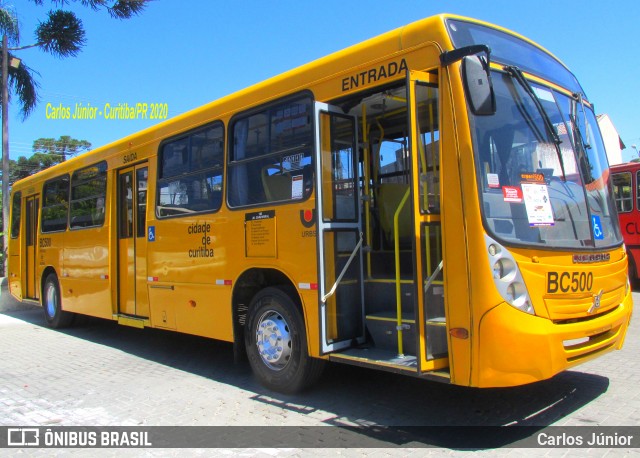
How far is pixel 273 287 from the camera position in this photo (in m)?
5.51

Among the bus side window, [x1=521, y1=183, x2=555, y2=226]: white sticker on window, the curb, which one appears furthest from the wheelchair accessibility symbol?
the curb

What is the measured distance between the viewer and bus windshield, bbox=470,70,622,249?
12.9 ft

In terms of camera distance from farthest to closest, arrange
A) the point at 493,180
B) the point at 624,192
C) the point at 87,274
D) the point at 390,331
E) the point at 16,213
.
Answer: the point at 624,192
the point at 16,213
the point at 87,274
the point at 390,331
the point at 493,180

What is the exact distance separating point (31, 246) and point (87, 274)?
3.46 m

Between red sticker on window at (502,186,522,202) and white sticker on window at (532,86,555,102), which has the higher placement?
white sticker on window at (532,86,555,102)

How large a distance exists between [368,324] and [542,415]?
164cm

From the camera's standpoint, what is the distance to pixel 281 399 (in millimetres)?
5316

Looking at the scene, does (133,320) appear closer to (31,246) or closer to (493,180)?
(31,246)

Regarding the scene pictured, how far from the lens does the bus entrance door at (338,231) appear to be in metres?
4.82

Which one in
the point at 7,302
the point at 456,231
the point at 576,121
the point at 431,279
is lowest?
the point at 7,302

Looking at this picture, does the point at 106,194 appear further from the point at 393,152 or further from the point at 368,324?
the point at 368,324

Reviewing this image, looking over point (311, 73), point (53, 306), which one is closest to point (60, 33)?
point (53, 306)

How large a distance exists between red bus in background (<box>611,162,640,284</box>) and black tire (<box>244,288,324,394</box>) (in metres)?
9.75

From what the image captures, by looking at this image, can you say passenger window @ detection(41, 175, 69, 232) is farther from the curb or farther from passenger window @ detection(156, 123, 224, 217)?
the curb
